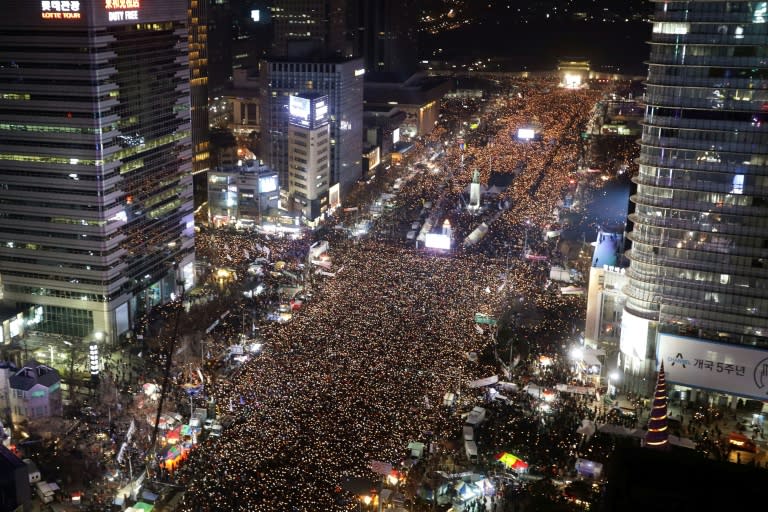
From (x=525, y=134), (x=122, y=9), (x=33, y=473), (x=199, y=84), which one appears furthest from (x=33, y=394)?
(x=525, y=134)

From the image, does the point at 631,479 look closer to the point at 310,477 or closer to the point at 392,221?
the point at 310,477

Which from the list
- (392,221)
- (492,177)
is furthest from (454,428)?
(492,177)

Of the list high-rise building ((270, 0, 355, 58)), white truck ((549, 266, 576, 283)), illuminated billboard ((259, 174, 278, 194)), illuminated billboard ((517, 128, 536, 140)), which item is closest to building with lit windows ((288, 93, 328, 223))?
illuminated billboard ((259, 174, 278, 194))

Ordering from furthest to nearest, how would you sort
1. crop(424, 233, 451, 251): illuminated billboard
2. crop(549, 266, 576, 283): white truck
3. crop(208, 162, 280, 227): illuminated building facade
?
crop(208, 162, 280, 227): illuminated building facade → crop(424, 233, 451, 251): illuminated billboard → crop(549, 266, 576, 283): white truck

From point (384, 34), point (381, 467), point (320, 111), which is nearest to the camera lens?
point (381, 467)

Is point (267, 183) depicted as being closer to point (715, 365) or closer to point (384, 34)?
point (715, 365)

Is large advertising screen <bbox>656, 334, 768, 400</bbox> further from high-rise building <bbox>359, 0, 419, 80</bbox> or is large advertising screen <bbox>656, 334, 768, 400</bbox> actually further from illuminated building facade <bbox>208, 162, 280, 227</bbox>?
high-rise building <bbox>359, 0, 419, 80</bbox>
